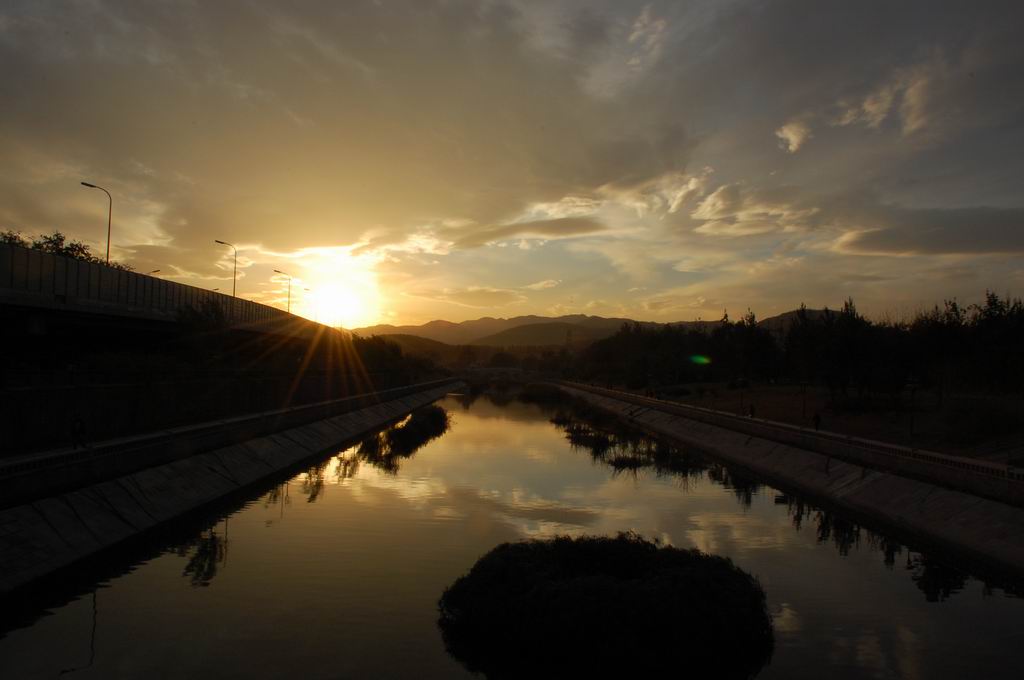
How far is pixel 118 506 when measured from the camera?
23.3m

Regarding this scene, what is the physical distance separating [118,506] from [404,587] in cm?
1147

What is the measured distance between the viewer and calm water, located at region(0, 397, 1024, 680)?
14211mm

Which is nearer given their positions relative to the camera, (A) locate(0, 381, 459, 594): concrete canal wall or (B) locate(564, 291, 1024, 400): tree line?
(A) locate(0, 381, 459, 594): concrete canal wall

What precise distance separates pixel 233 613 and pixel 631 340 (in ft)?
531

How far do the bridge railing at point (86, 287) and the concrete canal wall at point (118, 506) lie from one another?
14.3 meters

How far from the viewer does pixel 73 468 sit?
21.8 m

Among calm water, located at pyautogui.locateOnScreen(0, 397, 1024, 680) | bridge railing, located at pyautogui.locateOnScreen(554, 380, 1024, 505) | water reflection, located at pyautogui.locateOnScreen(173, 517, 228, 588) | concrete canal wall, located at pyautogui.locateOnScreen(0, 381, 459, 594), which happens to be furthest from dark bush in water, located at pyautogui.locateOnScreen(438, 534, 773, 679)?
bridge railing, located at pyautogui.locateOnScreen(554, 380, 1024, 505)

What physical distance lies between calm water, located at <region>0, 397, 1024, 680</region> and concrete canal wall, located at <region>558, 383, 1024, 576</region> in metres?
1.39

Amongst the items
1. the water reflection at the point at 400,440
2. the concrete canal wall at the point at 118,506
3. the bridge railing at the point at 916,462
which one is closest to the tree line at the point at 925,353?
the bridge railing at the point at 916,462

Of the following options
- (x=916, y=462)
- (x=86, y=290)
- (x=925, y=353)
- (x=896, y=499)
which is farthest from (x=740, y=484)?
(x=86, y=290)

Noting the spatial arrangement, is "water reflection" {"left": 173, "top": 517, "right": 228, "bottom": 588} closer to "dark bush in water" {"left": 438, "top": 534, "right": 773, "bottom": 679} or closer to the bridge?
"dark bush in water" {"left": 438, "top": 534, "right": 773, "bottom": 679}

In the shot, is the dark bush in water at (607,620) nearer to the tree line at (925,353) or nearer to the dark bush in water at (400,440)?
the dark bush in water at (400,440)

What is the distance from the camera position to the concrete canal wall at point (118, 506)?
59.4 feet

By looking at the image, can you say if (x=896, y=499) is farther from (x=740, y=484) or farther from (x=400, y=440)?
(x=400, y=440)
